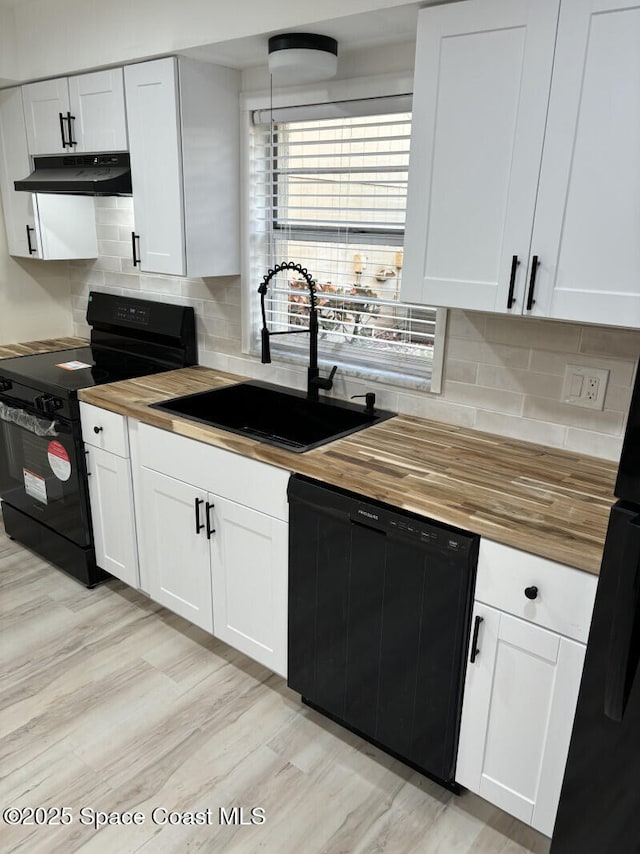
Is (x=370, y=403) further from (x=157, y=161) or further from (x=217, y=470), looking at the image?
(x=157, y=161)

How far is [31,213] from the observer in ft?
10.3

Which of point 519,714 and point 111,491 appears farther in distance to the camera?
point 111,491

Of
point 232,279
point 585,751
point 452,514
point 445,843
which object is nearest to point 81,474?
point 232,279

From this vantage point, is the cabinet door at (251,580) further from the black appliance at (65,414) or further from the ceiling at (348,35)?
the ceiling at (348,35)

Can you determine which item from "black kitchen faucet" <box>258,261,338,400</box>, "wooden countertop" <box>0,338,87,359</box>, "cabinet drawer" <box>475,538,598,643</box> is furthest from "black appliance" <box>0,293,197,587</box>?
"cabinet drawer" <box>475,538,598,643</box>

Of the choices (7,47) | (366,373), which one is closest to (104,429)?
(366,373)

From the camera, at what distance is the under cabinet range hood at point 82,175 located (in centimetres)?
254

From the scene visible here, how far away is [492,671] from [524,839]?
1.86 ft

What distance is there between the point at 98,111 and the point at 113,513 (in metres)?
1.64

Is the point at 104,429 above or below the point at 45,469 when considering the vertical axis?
above

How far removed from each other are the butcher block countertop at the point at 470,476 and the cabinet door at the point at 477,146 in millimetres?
461

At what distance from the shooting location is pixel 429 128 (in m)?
1.75

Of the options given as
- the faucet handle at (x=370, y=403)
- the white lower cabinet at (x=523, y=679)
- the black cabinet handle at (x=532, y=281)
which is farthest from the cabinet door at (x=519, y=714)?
the faucet handle at (x=370, y=403)

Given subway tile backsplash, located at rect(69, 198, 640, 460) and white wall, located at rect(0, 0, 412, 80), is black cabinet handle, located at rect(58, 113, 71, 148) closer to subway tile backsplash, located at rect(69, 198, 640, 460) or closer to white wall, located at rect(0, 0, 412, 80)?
white wall, located at rect(0, 0, 412, 80)
